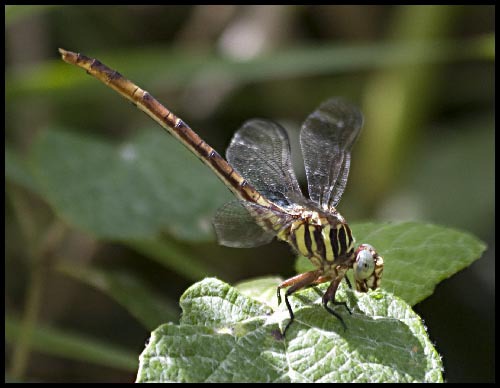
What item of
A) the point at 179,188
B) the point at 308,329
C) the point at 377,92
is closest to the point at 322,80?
the point at 377,92

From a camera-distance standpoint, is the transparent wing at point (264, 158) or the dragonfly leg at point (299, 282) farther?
the transparent wing at point (264, 158)

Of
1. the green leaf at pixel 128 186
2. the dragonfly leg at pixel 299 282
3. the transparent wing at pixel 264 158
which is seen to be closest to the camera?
the dragonfly leg at pixel 299 282

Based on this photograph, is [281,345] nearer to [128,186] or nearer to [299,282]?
[299,282]

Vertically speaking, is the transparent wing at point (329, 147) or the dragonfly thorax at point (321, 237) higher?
the transparent wing at point (329, 147)

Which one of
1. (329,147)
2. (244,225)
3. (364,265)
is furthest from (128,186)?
(364,265)

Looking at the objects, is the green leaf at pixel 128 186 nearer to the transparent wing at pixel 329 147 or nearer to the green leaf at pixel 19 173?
the green leaf at pixel 19 173

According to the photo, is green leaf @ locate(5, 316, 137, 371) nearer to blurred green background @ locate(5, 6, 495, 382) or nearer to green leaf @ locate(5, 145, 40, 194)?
blurred green background @ locate(5, 6, 495, 382)

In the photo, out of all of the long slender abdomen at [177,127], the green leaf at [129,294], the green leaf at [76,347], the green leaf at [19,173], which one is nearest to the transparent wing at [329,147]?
the long slender abdomen at [177,127]
